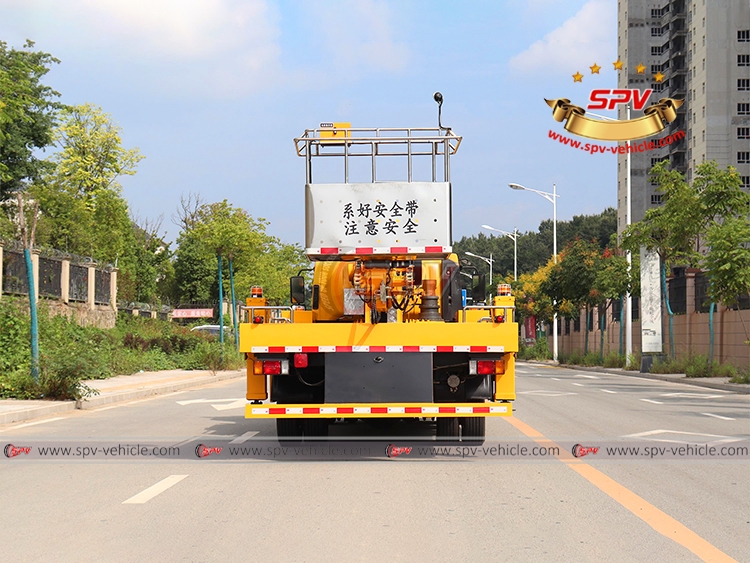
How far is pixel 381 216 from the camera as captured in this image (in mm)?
11055

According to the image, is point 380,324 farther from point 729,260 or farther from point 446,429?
point 729,260

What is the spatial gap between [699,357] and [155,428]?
22953mm

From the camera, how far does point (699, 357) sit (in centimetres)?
3206

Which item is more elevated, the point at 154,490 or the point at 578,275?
the point at 578,275

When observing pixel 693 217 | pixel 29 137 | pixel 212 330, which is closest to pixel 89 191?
pixel 29 137

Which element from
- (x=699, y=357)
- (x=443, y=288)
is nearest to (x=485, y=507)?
(x=443, y=288)

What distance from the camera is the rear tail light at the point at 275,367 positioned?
10.2m

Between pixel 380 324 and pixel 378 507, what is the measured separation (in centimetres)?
301

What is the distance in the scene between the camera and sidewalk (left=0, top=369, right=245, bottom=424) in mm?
15298

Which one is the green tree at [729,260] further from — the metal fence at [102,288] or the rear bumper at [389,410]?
the metal fence at [102,288]

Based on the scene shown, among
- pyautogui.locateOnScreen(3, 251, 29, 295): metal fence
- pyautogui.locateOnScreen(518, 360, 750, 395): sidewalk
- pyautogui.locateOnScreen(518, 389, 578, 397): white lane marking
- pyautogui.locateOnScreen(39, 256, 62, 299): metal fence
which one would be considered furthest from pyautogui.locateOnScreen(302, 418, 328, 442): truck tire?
pyautogui.locateOnScreen(39, 256, 62, 299): metal fence

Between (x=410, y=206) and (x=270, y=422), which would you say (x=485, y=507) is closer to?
(x=410, y=206)

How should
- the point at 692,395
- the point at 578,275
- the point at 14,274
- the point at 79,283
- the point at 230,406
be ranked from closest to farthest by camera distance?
the point at 230,406 < the point at 692,395 < the point at 14,274 < the point at 79,283 < the point at 578,275

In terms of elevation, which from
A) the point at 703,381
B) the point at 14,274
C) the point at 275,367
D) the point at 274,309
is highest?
the point at 14,274
